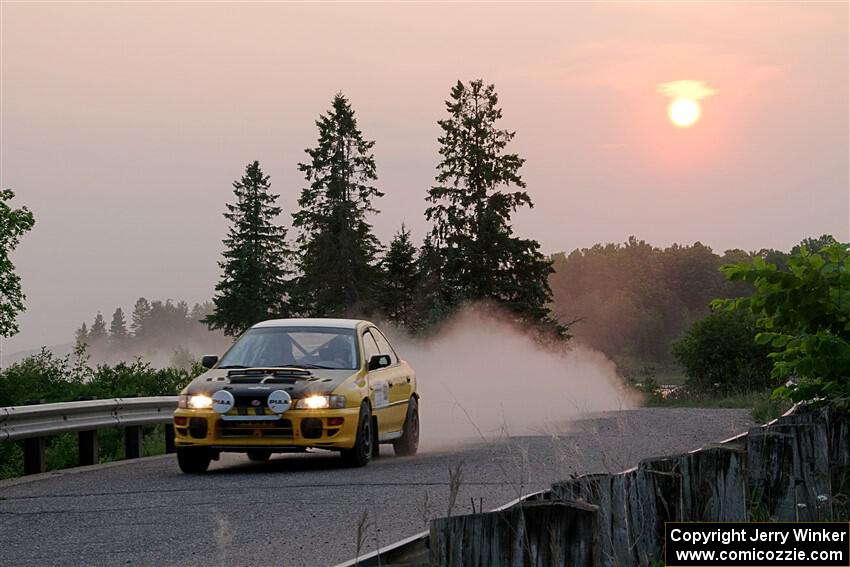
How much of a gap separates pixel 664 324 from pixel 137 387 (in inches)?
6841

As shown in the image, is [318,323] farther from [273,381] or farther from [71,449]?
[71,449]

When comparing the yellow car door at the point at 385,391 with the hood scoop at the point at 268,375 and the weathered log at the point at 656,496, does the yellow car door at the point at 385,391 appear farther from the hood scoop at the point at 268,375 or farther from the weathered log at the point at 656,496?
the weathered log at the point at 656,496

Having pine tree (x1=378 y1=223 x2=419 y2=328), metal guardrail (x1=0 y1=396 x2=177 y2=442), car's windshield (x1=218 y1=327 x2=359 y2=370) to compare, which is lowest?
metal guardrail (x1=0 y1=396 x2=177 y2=442)

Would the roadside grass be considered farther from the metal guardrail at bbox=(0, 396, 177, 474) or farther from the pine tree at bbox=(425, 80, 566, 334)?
the pine tree at bbox=(425, 80, 566, 334)

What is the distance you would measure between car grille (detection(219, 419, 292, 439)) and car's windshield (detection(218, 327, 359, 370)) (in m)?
1.26

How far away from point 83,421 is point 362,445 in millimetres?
3904

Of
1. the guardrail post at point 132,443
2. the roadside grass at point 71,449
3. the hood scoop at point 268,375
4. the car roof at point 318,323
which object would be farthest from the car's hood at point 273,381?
the roadside grass at point 71,449

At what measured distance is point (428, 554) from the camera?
4.70 metres

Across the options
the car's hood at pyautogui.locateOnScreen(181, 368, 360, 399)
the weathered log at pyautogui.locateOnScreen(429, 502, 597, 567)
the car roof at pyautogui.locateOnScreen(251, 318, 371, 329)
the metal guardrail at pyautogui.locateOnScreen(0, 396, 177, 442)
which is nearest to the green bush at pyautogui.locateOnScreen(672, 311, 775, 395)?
the metal guardrail at pyautogui.locateOnScreen(0, 396, 177, 442)

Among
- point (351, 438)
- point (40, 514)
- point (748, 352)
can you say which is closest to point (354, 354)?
point (351, 438)

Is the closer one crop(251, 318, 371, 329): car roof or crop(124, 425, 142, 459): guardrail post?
crop(251, 318, 371, 329): car roof

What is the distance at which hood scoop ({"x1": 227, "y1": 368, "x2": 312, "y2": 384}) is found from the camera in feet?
49.8

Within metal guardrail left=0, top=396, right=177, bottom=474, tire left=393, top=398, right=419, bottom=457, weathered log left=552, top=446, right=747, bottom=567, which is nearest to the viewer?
weathered log left=552, top=446, right=747, bottom=567

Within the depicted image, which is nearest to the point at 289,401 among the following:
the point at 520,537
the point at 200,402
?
the point at 200,402
